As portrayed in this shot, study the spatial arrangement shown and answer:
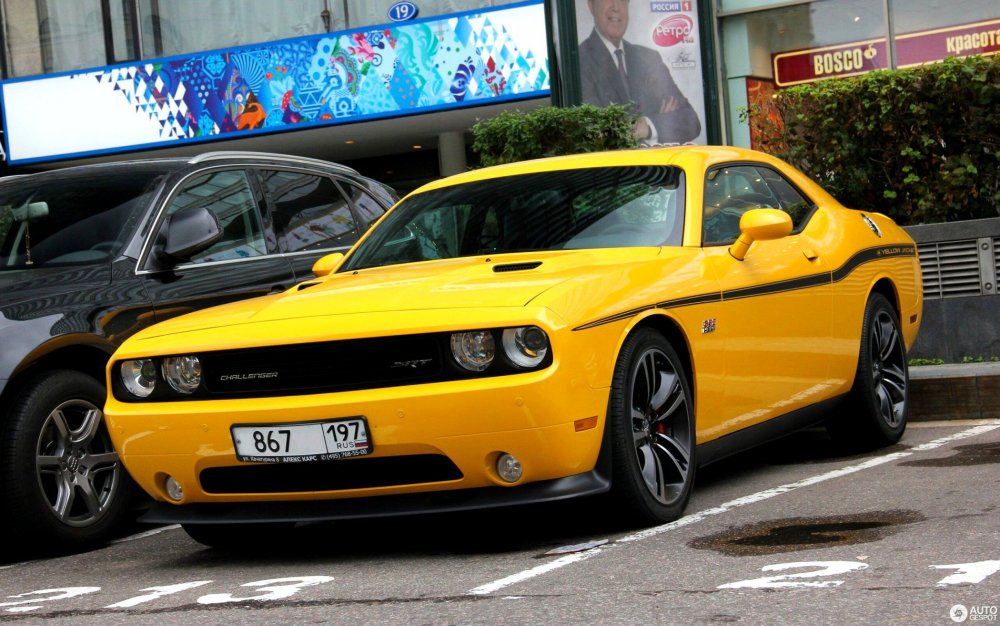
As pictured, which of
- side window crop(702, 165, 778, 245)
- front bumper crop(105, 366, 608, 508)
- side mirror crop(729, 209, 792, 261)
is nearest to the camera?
front bumper crop(105, 366, 608, 508)

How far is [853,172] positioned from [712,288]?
541cm

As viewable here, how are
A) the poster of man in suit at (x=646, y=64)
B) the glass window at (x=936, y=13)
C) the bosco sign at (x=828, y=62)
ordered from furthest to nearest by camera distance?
the bosco sign at (x=828, y=62) < the poster of man in suit at (x=646, y=64) < the glass window at (x=936, y=13)

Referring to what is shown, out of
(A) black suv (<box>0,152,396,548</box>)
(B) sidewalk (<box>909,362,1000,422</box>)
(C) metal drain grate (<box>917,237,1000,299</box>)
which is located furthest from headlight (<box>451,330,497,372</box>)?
(C) metal drain grate (<box>917,237,1000,299</box>)

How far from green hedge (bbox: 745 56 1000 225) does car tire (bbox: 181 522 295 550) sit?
621 centimetres

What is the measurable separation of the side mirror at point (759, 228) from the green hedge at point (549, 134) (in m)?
6.13

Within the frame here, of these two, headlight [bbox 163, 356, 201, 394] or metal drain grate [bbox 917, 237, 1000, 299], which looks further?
metal drain grate [bbox 917, 237, 1000, 299]

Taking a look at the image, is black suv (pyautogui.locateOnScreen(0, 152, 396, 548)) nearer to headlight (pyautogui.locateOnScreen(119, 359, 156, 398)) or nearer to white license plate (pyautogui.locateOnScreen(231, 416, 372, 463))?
headlight (pyautogui.locateOnScreen(119, 359, 156, 398))

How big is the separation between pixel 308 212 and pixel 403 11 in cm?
1530

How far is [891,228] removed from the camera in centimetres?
820

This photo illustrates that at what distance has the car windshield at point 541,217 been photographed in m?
6.25

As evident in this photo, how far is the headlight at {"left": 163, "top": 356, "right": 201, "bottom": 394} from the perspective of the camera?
5449mm

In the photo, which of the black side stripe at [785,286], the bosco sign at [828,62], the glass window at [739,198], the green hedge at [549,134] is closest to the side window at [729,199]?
the glass window at [739,198]

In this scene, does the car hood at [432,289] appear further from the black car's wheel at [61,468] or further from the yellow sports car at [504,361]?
the black car's wheel at [61,468]

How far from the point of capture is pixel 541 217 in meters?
6.42
